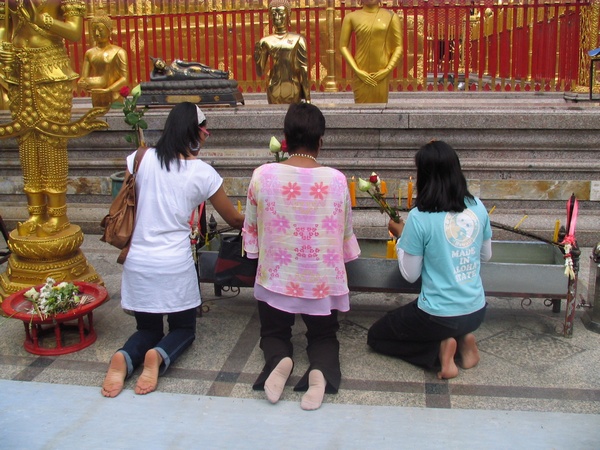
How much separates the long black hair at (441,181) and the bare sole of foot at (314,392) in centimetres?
95

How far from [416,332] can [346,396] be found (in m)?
0.49

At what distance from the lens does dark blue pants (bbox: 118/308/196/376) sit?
11.2 feet

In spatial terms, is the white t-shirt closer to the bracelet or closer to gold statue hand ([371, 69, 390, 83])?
the bracelet

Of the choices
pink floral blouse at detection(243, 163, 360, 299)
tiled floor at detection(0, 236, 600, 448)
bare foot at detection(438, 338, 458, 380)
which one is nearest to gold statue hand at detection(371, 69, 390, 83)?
tiled floor at detection(0, 236, 600, 448)

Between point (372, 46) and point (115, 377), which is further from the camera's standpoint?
point (372, 46)

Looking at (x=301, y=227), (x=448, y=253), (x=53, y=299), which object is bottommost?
(x=53, y=299)

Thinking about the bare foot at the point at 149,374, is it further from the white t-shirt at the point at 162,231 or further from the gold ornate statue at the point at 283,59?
the gold ornate statue at the point at 283,59

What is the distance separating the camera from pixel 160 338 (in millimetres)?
3629

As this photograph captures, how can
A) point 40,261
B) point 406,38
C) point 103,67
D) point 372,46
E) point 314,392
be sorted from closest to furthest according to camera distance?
point 314,392 < point 40,261 < point 372,46 < point 103,67 < point 406,38

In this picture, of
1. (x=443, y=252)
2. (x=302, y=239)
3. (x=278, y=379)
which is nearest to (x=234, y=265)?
(x=302, y=239)

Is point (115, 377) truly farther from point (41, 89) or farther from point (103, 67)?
point (103, 67)

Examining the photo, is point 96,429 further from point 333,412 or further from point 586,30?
point 586,30

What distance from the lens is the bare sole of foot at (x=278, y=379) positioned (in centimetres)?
313

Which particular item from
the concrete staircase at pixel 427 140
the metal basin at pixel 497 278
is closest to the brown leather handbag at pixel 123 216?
the metal basin at pixel 497 278
